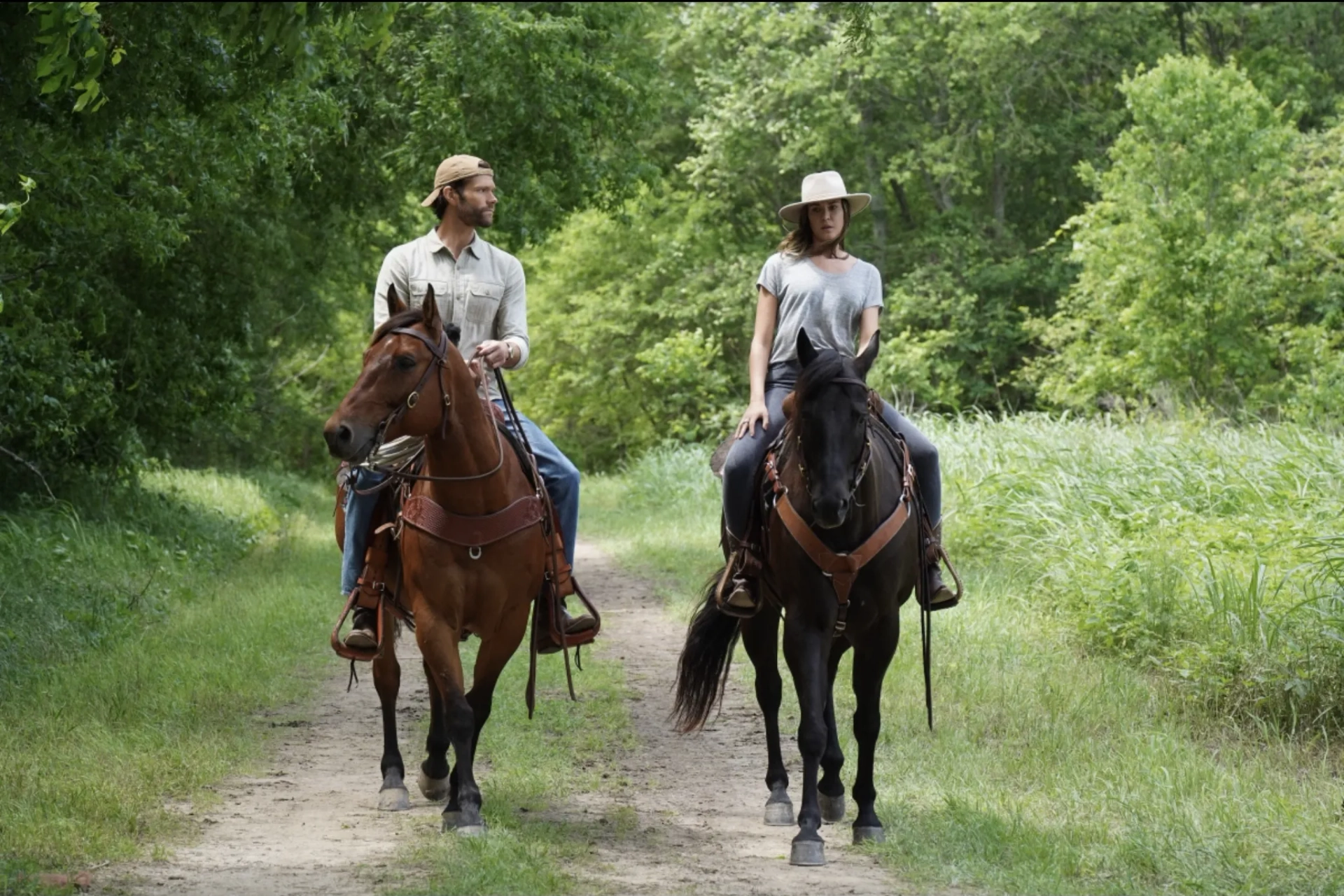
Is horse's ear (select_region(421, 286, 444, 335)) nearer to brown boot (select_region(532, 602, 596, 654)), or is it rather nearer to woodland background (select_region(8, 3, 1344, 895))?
woodland background (select_region(8, 3, 1344, 895))

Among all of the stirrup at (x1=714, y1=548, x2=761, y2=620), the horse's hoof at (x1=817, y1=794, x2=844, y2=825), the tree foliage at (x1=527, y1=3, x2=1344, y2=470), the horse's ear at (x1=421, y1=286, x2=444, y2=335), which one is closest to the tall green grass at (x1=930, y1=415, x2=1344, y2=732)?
the horse's hoof at (x1=817, y1=794, x2=844, y2=825)

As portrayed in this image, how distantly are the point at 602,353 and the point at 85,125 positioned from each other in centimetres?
3291

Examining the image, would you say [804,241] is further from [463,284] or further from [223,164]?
[223,164]

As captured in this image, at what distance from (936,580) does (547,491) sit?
1.83m

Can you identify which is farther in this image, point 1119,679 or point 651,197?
point 651,197

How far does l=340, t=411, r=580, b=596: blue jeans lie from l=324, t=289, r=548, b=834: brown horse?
26 centimetres

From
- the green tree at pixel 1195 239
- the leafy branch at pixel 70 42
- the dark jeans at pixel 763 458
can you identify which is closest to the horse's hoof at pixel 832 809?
the dark jeans at pixel 763 458

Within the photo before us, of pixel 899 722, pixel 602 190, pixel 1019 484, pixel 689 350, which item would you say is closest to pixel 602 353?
pixel 689 350

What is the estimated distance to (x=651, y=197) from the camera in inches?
1576

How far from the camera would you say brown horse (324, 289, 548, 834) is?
605cm

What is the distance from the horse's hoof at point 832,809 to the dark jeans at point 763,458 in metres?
1.22

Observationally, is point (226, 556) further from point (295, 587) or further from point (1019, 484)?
point (1019, 484)

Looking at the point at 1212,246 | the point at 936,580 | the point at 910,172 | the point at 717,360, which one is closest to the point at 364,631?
the point at 936,580

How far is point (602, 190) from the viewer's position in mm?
19531
